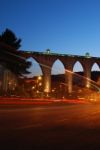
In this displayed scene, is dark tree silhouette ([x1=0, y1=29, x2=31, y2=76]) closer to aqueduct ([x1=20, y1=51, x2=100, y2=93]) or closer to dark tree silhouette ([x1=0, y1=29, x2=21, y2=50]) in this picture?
dark tree silhouette ([x1=0, y1=29, x2=21, y2=50])

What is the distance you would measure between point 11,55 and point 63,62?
3674 cm

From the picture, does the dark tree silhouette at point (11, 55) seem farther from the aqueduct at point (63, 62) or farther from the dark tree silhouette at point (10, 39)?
the aqueduct at point (63, 62)

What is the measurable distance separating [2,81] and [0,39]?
6.76 meters

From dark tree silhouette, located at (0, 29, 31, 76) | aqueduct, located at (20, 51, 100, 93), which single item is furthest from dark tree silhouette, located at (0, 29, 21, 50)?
aqueduct, located at (20, 51, 100, 93)

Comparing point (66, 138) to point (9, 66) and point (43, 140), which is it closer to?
point (43, 140)

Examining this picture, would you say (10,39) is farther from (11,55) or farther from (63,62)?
(63,62)

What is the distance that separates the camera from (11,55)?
57750 millimetres

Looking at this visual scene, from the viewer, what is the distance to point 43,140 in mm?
9797

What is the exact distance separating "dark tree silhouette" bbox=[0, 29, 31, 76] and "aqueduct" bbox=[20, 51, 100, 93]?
20009 millimetres

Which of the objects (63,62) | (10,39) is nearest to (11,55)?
(10,39)

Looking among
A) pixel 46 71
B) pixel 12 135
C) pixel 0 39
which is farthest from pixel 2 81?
pixel 12 135

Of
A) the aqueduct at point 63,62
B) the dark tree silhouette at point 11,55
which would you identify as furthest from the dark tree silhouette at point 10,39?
the aqueduct at point 63,62

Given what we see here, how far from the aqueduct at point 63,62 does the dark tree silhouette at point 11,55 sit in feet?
65.6

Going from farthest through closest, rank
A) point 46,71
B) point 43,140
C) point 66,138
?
point 46,71, point 66,138, point 43,140
